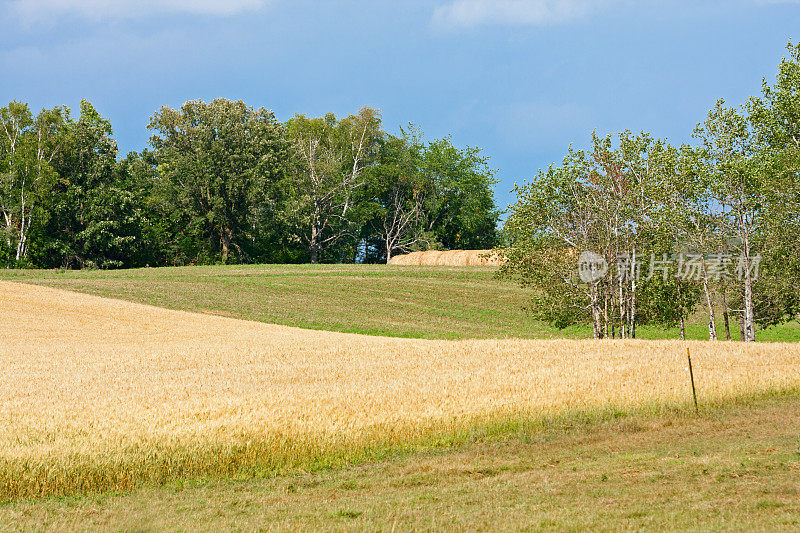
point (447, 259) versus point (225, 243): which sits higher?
point (225, 243)

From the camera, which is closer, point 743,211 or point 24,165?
point 743,211

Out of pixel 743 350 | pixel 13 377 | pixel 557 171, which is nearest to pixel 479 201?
pixel 557 171

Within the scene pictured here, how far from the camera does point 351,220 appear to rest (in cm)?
9075

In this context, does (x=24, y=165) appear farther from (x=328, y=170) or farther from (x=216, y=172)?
(x=328, y=170)

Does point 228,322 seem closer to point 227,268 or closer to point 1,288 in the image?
point 1,288

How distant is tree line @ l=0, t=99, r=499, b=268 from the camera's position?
2739 inches

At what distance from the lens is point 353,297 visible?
168 feet

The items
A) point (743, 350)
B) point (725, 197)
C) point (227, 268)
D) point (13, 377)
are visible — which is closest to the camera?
point (13, 377)

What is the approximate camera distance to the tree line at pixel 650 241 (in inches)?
1339

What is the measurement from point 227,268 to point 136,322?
32069 mm

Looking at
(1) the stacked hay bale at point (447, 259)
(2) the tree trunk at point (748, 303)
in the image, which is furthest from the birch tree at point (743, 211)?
(1) the stacked hay bale at point (447, 259)

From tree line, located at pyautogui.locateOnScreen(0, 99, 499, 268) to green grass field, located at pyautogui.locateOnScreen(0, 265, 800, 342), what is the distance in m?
11.4

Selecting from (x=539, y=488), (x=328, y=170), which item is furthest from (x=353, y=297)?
(x=539, y=488)

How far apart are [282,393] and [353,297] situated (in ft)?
120
